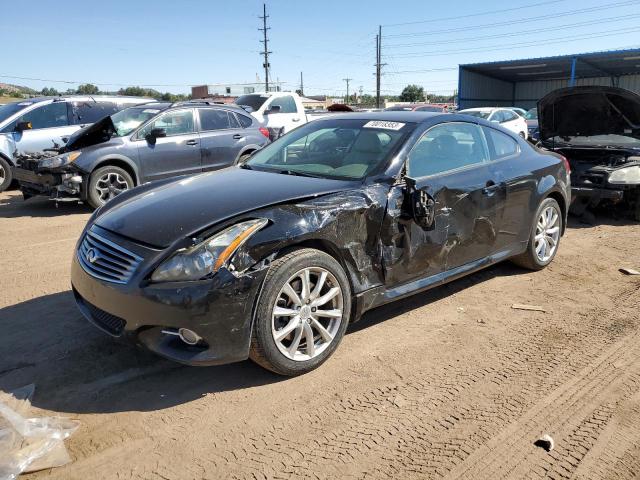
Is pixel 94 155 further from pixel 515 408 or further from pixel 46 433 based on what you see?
pixel 515 408

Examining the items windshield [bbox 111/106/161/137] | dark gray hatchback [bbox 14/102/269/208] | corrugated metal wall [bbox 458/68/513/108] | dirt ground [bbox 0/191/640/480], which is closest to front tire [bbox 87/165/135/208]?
dark gray hatchback [bbox 14/102/269/208]

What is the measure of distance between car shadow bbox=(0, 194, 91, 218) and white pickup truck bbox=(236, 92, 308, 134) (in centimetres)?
477

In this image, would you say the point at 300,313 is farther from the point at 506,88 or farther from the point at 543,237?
the point at 506,88

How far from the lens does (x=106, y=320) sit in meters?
3.20

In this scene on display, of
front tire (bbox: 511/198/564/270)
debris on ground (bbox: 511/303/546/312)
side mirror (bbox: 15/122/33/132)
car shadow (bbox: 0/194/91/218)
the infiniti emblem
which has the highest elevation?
side mirror (bbox: 15/122/33/132)

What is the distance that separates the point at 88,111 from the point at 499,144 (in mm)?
9060

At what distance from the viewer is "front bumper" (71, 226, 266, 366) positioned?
113 inches

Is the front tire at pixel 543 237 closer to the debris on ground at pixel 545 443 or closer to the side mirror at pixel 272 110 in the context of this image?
the debris on ground at pixel 545 443

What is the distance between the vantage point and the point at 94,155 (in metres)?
8.33

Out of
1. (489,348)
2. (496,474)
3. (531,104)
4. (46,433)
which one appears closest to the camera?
(496,474)

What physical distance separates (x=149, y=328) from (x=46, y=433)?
27.7 inches

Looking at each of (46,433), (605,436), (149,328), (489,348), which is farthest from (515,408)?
(46,433)

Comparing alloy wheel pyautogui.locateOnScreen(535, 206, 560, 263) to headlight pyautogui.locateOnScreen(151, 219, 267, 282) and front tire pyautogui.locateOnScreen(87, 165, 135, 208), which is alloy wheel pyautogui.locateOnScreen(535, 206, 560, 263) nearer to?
headlight pyautogui.locateOnScreen(151, 219, 267, 282)

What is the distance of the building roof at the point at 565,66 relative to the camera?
26.8 meters
